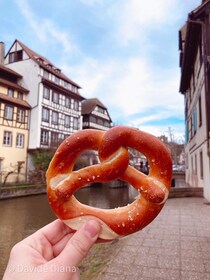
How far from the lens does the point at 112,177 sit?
1.88m

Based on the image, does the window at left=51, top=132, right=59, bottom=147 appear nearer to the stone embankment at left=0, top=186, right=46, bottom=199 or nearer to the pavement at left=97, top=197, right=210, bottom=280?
the stone embankment at left=0, top=186, right=46, bottom=199

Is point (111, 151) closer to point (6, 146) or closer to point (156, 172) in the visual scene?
point (156, 172)

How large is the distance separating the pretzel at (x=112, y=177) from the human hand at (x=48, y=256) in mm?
104

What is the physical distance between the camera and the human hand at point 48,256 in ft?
5.04

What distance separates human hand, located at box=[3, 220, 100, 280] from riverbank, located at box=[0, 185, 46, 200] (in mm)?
14868

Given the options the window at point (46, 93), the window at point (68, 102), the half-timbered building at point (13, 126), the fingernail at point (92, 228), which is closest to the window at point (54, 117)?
the window at point (46, 93)

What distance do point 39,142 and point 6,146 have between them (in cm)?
319

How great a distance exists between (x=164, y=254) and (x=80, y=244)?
3.22 metres

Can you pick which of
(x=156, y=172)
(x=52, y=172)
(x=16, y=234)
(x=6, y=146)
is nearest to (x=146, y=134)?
(x=156, y=172)

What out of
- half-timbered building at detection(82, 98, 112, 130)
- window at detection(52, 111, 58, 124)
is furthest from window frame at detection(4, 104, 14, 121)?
half-timbered building at detection(82, 98, 112, 130)

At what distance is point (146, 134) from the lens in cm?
190

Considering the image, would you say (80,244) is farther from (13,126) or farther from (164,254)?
(13,126)

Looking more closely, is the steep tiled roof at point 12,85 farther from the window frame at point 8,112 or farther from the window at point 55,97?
the window at point 55,97

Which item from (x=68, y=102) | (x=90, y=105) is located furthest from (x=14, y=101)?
(x=90, y=105)
